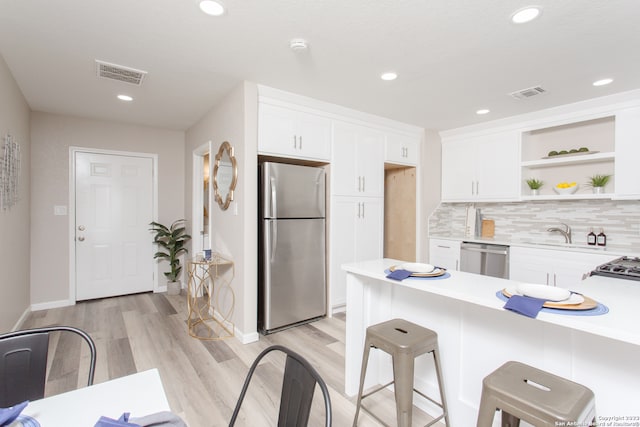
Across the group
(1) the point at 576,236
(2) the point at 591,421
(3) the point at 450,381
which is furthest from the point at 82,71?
(1) the point at 576,236

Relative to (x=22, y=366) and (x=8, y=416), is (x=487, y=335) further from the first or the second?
(x=22, y=366)

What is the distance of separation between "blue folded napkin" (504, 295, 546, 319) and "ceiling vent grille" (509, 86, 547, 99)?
2590mm

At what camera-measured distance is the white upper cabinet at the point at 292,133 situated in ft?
9.94

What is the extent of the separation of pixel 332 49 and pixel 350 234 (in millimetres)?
2061

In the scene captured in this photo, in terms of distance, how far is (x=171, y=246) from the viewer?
14.5ft

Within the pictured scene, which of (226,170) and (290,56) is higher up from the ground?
(290,56)

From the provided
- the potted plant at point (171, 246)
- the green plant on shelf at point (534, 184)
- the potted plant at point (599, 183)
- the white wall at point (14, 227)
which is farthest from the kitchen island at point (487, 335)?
the potted plant at point (171, 246)

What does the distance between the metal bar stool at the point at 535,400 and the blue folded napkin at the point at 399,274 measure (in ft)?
1.89

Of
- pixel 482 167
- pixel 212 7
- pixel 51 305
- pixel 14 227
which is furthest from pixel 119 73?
pixel 482 167

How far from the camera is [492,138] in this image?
406 cm

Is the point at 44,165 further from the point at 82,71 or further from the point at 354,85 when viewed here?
the point at 354,85

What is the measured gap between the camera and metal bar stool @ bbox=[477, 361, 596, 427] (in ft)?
3.32

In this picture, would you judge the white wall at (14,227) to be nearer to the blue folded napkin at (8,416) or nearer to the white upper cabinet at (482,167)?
the blue folded napkin at (8,416)

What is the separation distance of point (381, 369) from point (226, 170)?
2352 mm
